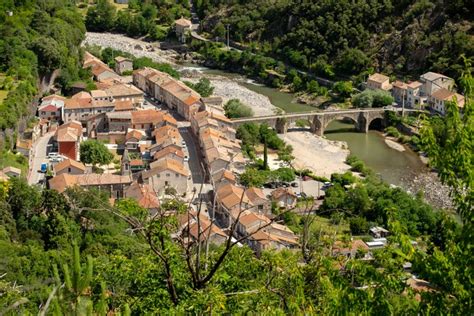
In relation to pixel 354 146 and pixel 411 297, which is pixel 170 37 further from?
pixel 411 297

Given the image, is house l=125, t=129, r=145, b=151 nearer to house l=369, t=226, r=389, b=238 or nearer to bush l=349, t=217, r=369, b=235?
bush l=349, t=217, r=369, b=235

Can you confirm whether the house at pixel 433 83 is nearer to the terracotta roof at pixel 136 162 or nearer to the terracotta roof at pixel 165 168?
the terracotta roof at pixel 165 168

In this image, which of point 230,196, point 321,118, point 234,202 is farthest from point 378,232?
point 321,118

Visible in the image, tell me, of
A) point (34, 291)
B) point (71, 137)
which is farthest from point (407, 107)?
point (34, 291)

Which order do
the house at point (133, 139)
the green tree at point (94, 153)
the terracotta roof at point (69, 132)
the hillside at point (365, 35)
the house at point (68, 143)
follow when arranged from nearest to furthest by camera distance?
the green tree at point (94, 153) → the house at point (68, 143) → the terracotta roof at point (69, 132) → the house at point (133, 139) → the hillside at point (365, 35)

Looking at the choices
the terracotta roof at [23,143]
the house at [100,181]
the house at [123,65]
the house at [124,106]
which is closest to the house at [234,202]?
the house at [100,181]

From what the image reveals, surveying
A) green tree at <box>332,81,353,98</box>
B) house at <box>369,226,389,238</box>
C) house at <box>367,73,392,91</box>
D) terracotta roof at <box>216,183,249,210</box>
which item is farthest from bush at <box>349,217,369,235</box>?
green tree at <box>332,81,353,98</box>

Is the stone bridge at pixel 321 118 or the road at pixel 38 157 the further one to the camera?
the stone bridge at pixel 321 118
